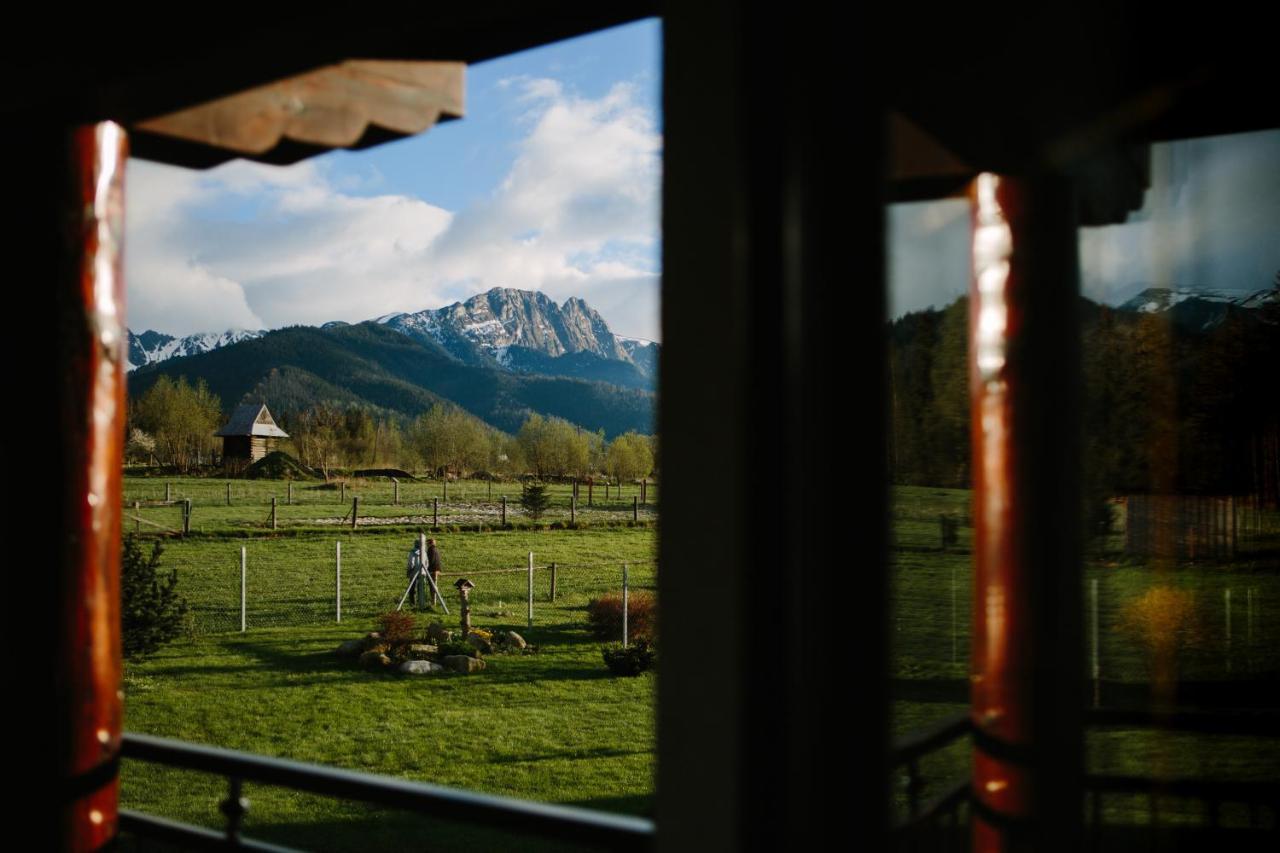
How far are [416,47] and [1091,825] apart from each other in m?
1.01

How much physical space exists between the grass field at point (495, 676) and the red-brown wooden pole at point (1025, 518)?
0.08 ft

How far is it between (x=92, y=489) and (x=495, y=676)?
14.7m

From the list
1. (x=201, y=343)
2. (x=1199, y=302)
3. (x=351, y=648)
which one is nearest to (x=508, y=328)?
(x=201, y=343)

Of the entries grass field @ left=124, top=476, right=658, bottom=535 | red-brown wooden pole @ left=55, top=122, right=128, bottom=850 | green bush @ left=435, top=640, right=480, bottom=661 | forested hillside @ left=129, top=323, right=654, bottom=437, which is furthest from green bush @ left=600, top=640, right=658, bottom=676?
red-brown wooden pole @ left=55, top=122, right=128, bottom=850

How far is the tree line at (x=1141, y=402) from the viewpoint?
83cm

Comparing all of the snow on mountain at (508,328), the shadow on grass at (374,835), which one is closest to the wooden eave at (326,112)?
the shadow on grass at (374,835)

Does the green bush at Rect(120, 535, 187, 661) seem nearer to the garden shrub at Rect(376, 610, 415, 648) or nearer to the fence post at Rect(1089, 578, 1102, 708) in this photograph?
the garden shrub at Rect(376, 610, 415, 648)

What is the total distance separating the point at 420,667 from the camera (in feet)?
54.7

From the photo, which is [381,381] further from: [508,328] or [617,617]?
[617,617]

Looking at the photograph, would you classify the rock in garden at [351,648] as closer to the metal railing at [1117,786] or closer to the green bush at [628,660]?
the green bush at [628,660]

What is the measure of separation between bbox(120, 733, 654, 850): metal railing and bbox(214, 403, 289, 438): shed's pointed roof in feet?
86.9

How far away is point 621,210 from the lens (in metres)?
57.2

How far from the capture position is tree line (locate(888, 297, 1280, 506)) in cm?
83

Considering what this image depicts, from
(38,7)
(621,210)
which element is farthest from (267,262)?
(38,7)
